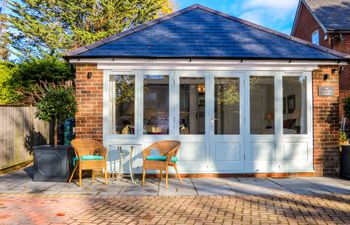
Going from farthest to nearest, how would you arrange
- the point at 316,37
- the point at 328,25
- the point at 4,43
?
the point at 4,43, the point at 316,37, the point at 328,25

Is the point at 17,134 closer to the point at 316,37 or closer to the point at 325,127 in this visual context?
the point at 325,127

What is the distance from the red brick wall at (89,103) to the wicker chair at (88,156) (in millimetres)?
496

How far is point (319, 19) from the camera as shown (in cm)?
1784

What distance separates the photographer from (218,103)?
8.31 m

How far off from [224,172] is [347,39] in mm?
11962

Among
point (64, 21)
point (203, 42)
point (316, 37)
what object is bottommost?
point (203, 42)

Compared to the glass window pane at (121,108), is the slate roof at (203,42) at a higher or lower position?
higher

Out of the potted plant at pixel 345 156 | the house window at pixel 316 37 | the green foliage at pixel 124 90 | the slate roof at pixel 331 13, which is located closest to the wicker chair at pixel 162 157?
the green foliage at pixel 124 90

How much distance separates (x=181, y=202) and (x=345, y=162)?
458 cm

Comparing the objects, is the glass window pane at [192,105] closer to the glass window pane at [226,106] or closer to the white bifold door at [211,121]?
the white bifold door at [211,121]

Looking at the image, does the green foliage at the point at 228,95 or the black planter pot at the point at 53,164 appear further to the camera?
the green foliage at the point at 228,95

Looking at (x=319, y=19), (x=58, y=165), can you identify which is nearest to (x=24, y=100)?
(x=58, y=165)

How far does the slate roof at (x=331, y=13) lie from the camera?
16.9m

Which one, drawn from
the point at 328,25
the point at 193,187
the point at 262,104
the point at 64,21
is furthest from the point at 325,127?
the point at 64,21
